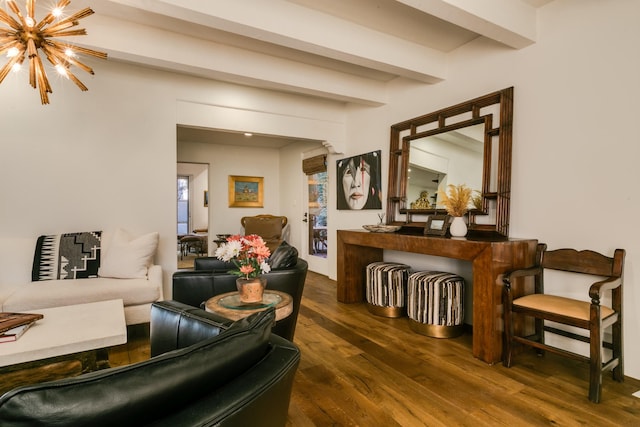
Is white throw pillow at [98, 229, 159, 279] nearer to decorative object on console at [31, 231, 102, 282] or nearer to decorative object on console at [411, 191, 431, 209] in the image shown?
decorative object on console at [31, 231, 102, 282]

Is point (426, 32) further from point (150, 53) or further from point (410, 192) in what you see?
point (150, 53)

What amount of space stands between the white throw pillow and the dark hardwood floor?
0.57 meters

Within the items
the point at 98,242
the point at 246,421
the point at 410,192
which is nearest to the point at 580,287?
the point at 410,192

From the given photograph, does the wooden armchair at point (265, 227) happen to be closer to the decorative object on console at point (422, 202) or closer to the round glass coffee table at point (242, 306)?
the decorative object on console at point (422, 202)

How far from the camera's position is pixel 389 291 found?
11.4 ft

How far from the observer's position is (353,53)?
2838 mm

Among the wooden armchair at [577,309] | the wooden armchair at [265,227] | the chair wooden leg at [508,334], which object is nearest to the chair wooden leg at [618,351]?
the wooden armchair at [577,309]

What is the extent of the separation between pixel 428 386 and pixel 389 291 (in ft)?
4.56

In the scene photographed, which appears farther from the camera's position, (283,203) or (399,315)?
(283,203)

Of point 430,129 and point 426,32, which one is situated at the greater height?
point 426,32

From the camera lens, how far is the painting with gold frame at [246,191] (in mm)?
6836

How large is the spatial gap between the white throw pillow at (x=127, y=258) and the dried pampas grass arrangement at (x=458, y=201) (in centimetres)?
284

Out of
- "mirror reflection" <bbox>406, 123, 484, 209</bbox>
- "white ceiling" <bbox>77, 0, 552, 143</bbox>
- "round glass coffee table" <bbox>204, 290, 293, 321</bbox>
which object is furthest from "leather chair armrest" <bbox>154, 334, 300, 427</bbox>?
"mirror reflection" <bbox>406, 123, 484, 209</bbox>

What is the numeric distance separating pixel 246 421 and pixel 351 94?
12.0 feet
